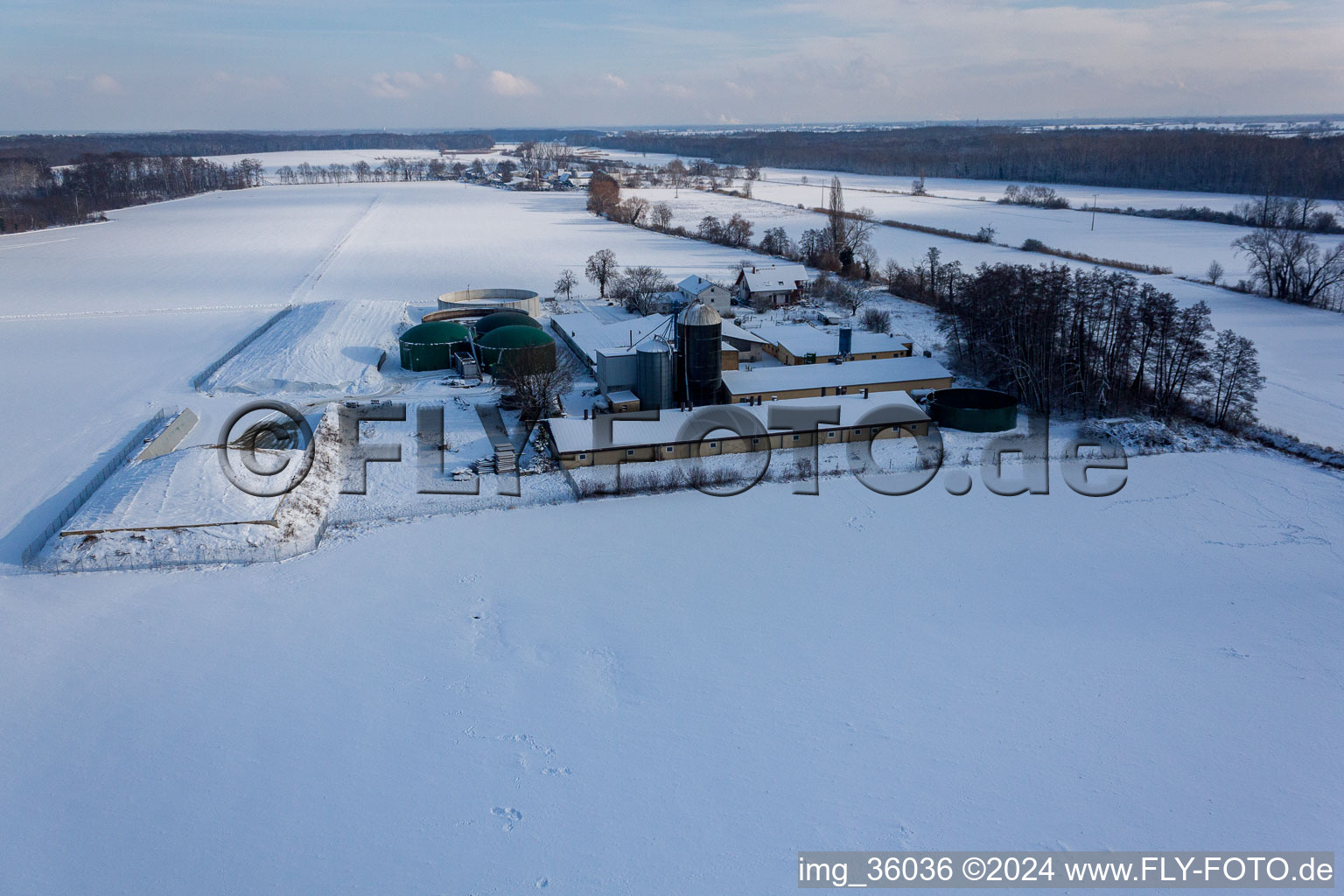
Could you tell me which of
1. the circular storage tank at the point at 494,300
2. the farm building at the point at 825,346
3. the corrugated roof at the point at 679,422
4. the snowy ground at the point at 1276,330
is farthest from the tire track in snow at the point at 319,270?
the snowy ground at the point at 1276,330

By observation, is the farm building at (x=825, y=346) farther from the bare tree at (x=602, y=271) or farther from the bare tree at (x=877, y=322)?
the bare tree at (x=602, y=271)

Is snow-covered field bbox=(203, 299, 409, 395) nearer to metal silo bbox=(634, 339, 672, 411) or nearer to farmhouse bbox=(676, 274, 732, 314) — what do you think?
metal silo bbox=(634, 339, 672, 411)

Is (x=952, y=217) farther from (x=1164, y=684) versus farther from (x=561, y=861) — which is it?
(x=561, y=861)

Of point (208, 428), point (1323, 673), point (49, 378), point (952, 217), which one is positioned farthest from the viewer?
point (952, 217)

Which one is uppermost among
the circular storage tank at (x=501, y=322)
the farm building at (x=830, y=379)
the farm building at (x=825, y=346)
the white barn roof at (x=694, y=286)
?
the white barn roof at (x=694, y=286)

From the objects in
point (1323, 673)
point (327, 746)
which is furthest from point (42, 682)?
point (1323, 673)

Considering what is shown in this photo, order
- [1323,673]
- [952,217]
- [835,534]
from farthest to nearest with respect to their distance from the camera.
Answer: [952,217], [835,534], [1323,673]

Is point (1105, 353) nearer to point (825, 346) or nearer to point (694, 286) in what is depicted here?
point (825, 346)
